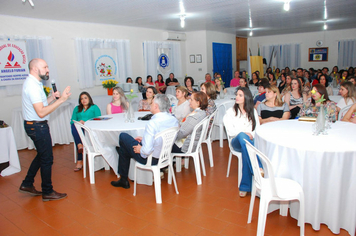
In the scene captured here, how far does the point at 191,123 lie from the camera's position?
328 centimetres

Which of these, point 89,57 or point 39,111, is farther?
point 89,57

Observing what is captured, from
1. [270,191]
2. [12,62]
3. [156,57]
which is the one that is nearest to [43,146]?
[270,191]

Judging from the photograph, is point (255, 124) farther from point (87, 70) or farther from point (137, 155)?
point (87, 70)

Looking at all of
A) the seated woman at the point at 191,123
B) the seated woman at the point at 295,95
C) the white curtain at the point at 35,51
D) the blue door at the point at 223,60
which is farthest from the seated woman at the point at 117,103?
the blue door at the point at 223,60

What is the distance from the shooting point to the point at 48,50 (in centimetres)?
659

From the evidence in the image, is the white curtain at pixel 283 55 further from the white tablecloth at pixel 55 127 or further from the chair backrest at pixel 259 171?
the chair backrest at pixel 259 171

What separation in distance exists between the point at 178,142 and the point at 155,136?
0.73m

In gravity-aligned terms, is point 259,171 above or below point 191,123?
below

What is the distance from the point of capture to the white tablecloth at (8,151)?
4.07 meters

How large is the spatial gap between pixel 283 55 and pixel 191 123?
12.2 metres

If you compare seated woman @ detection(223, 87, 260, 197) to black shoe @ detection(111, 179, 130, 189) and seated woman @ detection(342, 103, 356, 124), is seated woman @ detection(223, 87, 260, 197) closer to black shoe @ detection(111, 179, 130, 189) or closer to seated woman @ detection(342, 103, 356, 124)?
seated woman @ detection(342, 103, 356, 124)

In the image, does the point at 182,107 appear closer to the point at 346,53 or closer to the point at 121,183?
the point at 121,183

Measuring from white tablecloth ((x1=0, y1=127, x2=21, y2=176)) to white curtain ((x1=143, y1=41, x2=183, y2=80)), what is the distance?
5623mm

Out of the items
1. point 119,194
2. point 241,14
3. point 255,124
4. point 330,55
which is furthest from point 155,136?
point 330,55
